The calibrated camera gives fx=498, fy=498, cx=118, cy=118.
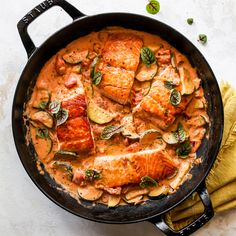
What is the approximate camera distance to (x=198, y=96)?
14.6 feet

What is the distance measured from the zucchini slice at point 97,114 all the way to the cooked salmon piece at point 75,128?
68 millimetres

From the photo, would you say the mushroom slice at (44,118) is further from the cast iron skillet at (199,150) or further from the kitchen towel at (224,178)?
the kitchen towel at (224,178)

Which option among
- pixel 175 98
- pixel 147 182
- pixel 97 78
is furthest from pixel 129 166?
pixel 97 78

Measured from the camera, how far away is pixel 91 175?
436 centimetres

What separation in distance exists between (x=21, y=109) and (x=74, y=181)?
792 mm

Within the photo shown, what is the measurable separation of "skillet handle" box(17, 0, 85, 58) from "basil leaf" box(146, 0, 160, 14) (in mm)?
694

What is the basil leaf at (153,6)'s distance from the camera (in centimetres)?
450

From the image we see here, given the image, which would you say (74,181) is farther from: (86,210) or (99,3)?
(99,3)

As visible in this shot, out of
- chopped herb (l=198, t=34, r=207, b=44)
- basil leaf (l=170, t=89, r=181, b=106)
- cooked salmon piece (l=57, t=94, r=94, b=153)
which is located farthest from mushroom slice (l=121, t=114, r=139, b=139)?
chopped herb (l=198, t=34, r=207, b=44)

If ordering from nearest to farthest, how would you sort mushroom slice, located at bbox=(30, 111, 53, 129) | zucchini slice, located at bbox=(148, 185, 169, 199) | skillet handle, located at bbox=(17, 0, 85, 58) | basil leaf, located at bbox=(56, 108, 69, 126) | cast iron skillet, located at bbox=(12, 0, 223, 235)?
skillet handle, located at bbox=(17, 0, 85, 58), cast iron skillet, located at bbox=(12, 0, 223, 235), basil leaf, located at bbox=(56, 108, 69, 126), mushroom slice, located at bbox=(30, 111, 53, 129), zucchini slice, located at bbox=(148, 185, 169, 199)

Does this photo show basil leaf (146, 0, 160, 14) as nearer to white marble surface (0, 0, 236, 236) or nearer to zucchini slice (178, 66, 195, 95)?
white marble surface (0, 0, 236, 236)

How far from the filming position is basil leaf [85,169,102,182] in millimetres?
4359

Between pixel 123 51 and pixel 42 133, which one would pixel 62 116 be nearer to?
pixel 42 133

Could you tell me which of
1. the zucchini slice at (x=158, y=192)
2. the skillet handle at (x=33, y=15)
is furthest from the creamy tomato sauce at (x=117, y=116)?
the skillet handle at (x=33, y=15)
